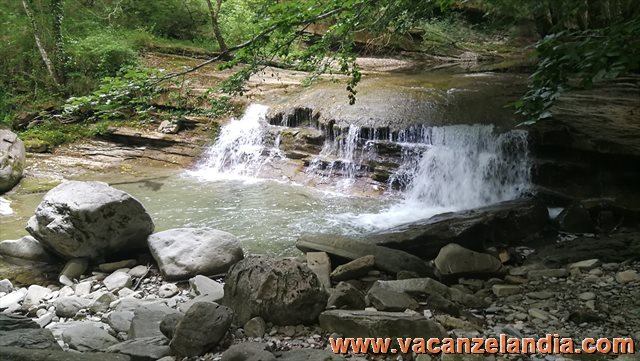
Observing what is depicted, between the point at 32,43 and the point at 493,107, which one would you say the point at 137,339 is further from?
the point at 32,43

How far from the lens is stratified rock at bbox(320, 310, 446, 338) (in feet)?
9.66

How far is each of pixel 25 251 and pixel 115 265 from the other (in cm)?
117

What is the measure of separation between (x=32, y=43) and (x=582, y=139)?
1378 centimetres

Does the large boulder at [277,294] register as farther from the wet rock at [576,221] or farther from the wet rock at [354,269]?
the wet rock at [576,221]

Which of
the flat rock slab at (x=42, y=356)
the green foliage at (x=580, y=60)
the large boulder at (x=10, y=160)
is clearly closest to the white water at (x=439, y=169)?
the green foliage at (x=580, y=60)

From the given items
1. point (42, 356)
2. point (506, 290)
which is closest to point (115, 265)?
point (42, 356)

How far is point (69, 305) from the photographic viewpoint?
4.26 metres

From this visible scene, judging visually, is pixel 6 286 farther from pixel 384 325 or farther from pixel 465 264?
pixel 465 264

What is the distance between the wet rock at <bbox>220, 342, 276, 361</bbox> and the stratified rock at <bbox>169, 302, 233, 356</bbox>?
31cm

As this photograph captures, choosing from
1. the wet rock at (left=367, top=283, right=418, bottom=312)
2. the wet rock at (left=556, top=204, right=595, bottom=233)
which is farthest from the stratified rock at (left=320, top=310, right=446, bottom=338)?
the wet rock at (left=556, top=204, right=595, bottom=233)

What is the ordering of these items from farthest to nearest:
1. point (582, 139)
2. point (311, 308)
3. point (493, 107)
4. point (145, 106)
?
point (493, 107) < point (582, 139) < point (145, 106) < point (311, 308)

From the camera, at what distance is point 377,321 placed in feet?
9.85

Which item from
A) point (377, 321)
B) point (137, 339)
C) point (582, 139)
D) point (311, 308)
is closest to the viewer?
point (377, 321)

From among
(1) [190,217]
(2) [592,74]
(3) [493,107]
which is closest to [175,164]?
(1) [190,217]
